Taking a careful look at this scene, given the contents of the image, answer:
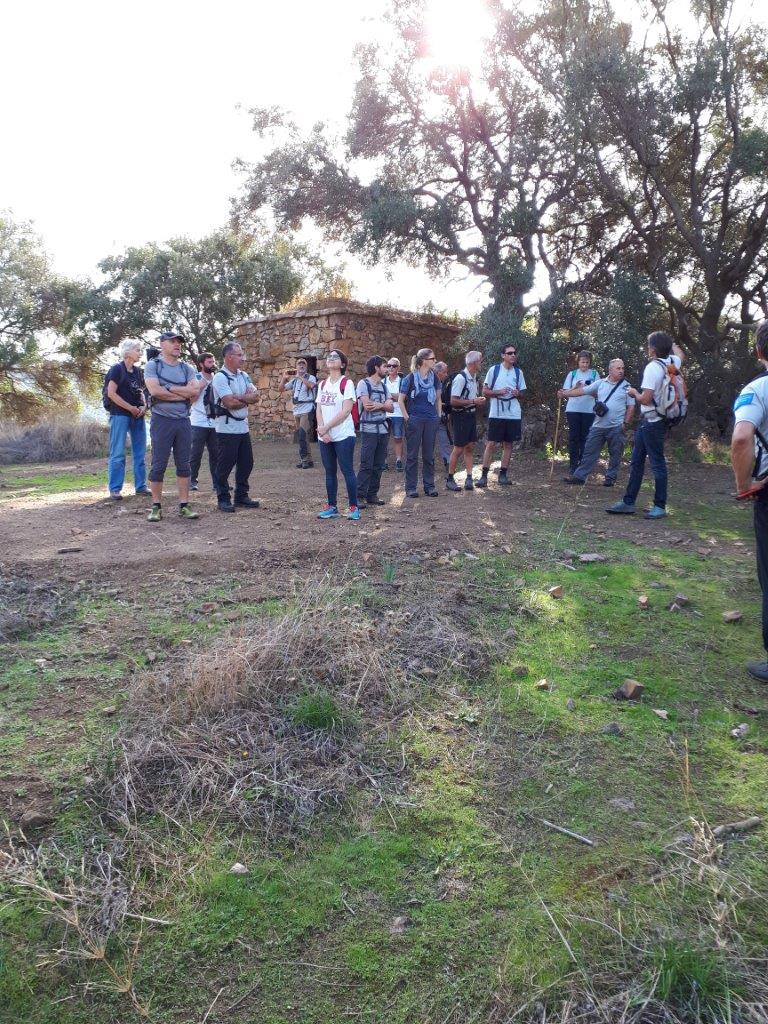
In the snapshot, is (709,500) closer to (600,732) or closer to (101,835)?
(600,732)

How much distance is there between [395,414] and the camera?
10977mm

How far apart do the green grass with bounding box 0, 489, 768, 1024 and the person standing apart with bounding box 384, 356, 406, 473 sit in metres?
6.79

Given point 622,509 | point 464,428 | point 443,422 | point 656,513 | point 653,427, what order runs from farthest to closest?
point 443,422, point 464,428, point 622,509, point 656,513, point 653,427

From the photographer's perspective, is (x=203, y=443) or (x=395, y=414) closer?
(x=203, y=443)

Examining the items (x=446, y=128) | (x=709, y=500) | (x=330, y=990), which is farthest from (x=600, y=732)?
(x=446, y=128)

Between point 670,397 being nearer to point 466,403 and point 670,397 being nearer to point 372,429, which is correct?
point 466,403

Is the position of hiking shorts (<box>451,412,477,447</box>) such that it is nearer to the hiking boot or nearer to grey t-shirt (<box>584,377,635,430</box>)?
grey t-shirt (<box>584,377,635,430</box>)

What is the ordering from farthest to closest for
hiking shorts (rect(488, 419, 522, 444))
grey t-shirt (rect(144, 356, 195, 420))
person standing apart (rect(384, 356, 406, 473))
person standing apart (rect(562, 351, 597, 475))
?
person standing apart (rect(384, 356, 406, 473)) < person standing apart (rect(562, 351, 597, 475)) < hiking shorts (rect(488, 419, 522, 444)) < grey t-shirt (rect(144, 356, 195, 420))

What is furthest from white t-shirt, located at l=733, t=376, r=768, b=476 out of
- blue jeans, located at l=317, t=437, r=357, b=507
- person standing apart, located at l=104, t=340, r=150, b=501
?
person standing apart, located at l=104, t=340, r=150, b=501

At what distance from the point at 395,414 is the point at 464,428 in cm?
191

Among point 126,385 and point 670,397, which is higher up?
point 126,385

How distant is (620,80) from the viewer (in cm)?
1156

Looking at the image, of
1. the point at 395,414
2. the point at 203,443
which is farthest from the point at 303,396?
the point at 203,443

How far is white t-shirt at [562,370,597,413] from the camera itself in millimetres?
9883
